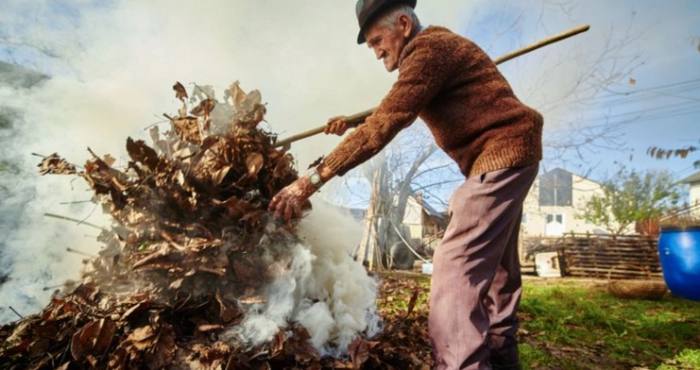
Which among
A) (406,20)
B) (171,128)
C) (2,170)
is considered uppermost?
(406,20)

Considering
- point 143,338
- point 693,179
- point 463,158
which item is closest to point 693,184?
point 693,179

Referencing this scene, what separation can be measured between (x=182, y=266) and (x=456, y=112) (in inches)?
65.5

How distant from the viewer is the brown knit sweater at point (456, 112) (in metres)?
1.85

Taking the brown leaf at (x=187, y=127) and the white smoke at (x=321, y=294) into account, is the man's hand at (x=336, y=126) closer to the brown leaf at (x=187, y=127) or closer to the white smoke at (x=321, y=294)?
the white smoke at (x=321, y=294)

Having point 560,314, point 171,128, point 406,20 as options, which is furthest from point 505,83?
point 560,314

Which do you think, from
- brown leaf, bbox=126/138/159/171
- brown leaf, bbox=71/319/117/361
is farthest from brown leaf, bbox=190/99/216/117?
brown leaf, bbox=71/319/117/361

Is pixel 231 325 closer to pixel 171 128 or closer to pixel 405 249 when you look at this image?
pixel 171 128

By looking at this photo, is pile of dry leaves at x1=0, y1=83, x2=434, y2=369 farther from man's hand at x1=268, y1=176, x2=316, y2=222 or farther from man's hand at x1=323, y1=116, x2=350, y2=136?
man's hand at x1=323, y1=116, x2=350, y2=136

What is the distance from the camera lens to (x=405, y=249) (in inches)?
547

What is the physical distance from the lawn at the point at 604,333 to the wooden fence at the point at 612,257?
18.9 feet

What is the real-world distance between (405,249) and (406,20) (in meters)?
12.4

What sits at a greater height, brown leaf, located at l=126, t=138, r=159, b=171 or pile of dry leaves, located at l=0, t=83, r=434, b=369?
brown leaf, located at l=126, t=138, r=159, b=171

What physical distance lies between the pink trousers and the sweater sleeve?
50 centimetres

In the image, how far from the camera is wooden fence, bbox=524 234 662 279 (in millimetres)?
10336
